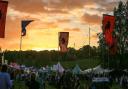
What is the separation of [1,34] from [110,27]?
14473mm

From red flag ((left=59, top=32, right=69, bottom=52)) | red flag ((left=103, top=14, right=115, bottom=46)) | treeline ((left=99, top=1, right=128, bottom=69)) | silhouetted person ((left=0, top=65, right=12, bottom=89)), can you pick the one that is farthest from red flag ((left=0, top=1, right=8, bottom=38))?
treeline ((left=99, top=1, right=128, bottom=69))

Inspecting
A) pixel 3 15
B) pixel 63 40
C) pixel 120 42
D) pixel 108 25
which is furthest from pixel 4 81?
pixel 120 42

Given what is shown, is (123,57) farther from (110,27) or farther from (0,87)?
(0,87)

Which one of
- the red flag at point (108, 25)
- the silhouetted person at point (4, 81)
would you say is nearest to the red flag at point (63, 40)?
the red flag at point (108, 25)

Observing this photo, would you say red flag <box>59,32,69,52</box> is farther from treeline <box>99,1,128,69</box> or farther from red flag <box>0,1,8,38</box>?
treeline <box>99,1,128,69</box>

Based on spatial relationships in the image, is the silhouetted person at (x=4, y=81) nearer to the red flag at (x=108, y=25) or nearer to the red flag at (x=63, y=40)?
the red flag at (x=108, y=25)

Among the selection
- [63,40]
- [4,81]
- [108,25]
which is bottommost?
[4,81]

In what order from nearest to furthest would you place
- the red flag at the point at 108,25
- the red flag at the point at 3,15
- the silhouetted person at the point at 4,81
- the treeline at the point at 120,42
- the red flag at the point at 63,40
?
the silhouetted person at the point at 4,81 < the red flag at the point at 3,15 < the red flag at the point at 108,25 < the red flag at the point at 63,40 < the treeline at the point at 120,42

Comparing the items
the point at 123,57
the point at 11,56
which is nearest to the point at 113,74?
the point at 123,57

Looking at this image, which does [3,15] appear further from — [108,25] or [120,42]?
[120,42]

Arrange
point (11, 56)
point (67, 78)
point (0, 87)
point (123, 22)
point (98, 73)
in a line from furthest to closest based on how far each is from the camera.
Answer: point (11, 56) → point (123, 22) → point (98, 73) → point (67, 78) → point (0, 87)

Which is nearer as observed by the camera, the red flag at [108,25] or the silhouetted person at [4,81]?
the silhouetted person at [4,81]

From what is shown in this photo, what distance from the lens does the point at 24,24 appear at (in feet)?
126

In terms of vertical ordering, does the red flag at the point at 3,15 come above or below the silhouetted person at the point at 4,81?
above
